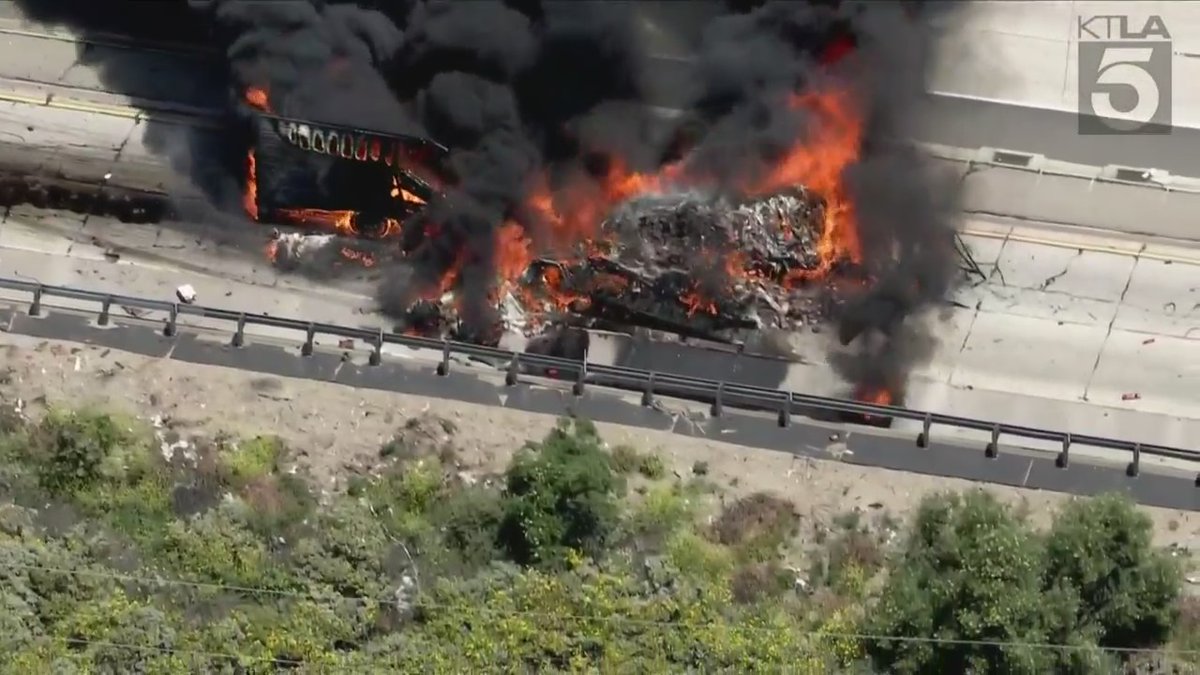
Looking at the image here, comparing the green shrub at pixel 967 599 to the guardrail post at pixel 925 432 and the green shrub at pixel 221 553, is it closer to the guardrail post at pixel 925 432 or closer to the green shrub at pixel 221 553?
the guardrail post at pixel 925 432

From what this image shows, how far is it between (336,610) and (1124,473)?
1230 cm

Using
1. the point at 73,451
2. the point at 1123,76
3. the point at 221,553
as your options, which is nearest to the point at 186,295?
the point at 73,451

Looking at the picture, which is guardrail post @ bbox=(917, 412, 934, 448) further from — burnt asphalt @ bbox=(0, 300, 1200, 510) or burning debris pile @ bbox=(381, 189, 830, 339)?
burning debris pile @ bbox=(381, 189, 830, 339)

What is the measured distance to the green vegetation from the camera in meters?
23.6

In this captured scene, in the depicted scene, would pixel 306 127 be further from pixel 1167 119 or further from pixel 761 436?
pixel 1167 119

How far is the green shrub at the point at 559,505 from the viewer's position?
24797mm

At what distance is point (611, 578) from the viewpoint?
81.5 ft

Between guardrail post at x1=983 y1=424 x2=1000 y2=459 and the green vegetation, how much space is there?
1.50 meters

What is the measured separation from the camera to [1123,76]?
1346 inches

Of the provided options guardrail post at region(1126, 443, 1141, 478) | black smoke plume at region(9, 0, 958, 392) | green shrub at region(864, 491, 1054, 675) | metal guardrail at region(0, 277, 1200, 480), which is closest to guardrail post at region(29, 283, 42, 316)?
metal guardrail at region(0, 277, 1200, 480)

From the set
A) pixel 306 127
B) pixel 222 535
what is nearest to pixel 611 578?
pixel 222 535

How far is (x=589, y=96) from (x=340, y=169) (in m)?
4.59

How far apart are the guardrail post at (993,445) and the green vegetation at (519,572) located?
59.2 inches

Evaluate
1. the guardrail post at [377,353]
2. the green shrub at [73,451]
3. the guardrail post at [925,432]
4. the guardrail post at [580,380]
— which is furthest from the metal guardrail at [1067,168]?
the green shrub at [73,451]
